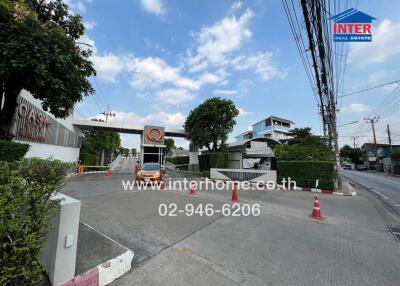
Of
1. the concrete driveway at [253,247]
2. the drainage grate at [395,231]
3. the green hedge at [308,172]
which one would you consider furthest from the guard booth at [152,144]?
the drainage grate at [395,231]

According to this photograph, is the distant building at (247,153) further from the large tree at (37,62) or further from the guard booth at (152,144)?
the large tree at (37,62)

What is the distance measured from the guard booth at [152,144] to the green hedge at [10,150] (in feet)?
61.3

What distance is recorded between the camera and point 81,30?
8.62 meters

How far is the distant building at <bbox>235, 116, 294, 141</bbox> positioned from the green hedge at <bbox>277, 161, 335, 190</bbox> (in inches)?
1076

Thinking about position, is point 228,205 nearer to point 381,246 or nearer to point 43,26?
point 381,246

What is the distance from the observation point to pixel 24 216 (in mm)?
2064

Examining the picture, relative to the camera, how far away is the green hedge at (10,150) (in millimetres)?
6578

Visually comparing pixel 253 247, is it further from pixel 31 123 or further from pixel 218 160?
pixel 218 160

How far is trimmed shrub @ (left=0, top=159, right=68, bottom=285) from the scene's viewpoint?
6.16 feet

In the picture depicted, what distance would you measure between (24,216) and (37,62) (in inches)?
191

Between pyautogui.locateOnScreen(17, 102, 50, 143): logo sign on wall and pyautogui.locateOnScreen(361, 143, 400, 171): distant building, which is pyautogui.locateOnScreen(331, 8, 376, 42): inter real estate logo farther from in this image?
pyautogui.locateOnScreen(361, 143, 400, 171): distant building

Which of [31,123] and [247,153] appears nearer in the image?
[31,123]

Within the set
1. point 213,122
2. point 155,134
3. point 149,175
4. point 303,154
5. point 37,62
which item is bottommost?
point 149,175

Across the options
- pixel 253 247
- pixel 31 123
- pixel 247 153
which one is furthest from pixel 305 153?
pixel 31 123
